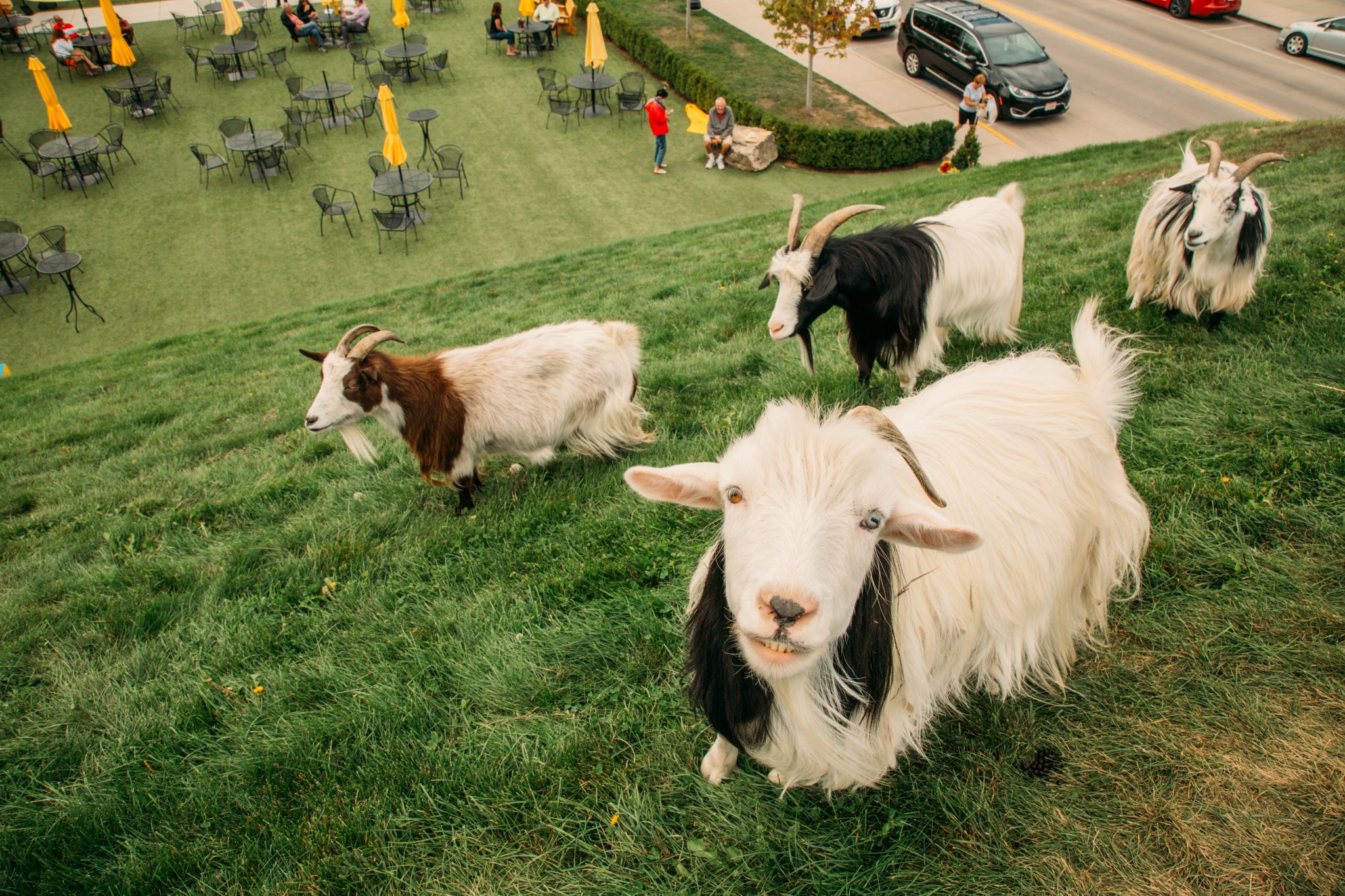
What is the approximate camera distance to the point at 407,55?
18.6m

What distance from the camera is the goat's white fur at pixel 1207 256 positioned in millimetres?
5164

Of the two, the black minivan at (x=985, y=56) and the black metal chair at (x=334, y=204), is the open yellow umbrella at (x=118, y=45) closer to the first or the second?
the black metal chair at (x=334, y=204)

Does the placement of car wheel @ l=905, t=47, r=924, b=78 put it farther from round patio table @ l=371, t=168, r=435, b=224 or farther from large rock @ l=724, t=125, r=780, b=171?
round patio table @ l=371, t=168, r=435, b=224

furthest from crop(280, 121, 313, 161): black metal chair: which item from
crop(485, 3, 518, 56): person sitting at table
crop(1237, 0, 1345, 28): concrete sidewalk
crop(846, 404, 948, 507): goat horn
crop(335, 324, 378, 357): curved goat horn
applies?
crop(1237, 0, 1345, 28): concrete sidewalk

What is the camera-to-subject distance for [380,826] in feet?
9.21

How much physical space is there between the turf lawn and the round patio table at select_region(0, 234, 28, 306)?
1.10 ft

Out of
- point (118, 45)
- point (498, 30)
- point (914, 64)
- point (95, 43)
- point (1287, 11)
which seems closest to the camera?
point (118, 45)

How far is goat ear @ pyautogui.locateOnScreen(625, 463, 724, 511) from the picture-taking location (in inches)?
93.8

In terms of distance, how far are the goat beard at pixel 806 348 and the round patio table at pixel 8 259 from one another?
14.2 metres

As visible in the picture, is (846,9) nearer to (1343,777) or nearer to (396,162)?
(396,162)

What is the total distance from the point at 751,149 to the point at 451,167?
6.51m

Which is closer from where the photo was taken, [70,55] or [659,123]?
[659,123]

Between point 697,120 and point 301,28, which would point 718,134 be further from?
point 301,28

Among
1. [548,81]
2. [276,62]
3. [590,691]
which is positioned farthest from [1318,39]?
[276,62]
